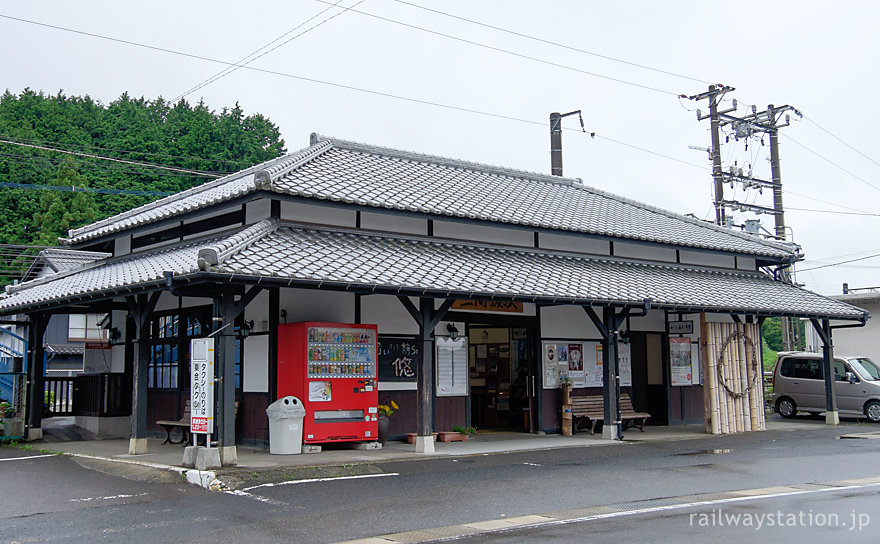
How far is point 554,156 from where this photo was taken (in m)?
27.0

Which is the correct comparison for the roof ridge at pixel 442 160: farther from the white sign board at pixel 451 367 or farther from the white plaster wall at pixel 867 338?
the white plaster wall at pixel 867 338

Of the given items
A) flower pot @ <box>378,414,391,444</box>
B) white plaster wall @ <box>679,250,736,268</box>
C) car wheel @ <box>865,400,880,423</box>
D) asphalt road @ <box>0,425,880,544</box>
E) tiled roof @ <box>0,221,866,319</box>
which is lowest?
asphalt road @ <box>0,425,880,544</box>

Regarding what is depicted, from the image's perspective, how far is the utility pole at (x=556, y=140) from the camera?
26683mm

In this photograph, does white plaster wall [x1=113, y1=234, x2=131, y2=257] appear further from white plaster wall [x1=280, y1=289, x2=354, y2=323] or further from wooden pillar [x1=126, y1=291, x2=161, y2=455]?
white plaster wall [x1=280, y1=289, x2=354, y2=323]

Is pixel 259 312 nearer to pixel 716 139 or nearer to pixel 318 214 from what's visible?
pixel 318 214

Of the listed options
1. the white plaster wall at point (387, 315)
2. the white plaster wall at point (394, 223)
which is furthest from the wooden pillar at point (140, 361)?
the white plaster wall at point (394, 223)

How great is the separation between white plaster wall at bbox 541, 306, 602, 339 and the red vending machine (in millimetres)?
4631

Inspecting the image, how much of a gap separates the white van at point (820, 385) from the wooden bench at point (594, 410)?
20.6 ft

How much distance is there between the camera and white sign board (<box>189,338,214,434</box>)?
11102 millimetres

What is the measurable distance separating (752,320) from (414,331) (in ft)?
29.0

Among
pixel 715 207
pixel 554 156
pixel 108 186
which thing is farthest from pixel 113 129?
pixel 715 207

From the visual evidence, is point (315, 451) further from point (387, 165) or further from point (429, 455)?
point (387, 165)

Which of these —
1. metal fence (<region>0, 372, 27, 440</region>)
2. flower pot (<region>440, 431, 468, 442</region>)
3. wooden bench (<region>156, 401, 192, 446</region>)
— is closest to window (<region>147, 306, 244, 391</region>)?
wooden bench (<region>156, 401, 192, 446</region>)

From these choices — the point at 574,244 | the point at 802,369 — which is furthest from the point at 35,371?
the point at 802,369
